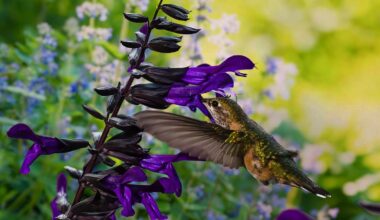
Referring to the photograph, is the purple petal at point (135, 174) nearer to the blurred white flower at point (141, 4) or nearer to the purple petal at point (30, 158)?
the purple petal at point (30, 158)

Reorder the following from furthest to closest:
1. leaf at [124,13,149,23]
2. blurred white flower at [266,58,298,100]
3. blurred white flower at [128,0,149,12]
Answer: blurred white flower at [266,58,298,100] < blurred white flower at [128,0,149,12] < leaf at [124,13,149,23]

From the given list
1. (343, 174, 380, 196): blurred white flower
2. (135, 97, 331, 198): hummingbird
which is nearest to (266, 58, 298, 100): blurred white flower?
(343, 174, 380, 196): blurred white flower

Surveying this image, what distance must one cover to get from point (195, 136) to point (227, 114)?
0.51 ft

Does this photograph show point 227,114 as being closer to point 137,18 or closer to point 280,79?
point 137,18

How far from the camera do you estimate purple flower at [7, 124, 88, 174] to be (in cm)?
158

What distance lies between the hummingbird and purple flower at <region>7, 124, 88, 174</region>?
0.90 ft

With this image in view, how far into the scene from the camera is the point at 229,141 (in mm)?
1596

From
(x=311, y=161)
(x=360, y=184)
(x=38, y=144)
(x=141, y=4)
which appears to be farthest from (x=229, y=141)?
(x=360, y=184)

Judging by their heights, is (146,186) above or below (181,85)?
below

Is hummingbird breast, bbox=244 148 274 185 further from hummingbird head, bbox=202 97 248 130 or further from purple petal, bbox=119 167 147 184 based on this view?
purple petal, bbox=119 167 147 184

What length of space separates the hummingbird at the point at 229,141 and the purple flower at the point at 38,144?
0.27 m

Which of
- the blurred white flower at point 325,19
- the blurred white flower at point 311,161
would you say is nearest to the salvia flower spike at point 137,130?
the blurred white flower at point 311,161

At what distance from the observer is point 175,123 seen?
1.43 meters

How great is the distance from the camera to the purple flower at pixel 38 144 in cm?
158
